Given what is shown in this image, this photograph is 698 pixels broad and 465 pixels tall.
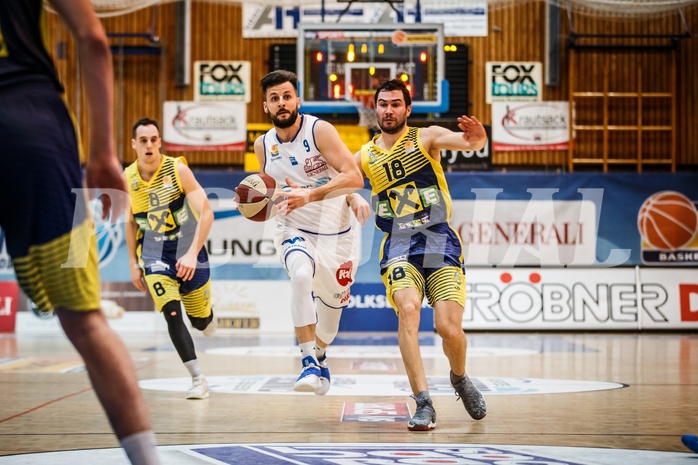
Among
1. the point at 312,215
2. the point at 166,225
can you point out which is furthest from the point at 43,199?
the point at 166,225

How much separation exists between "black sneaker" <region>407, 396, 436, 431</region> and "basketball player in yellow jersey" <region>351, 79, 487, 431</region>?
26 mm

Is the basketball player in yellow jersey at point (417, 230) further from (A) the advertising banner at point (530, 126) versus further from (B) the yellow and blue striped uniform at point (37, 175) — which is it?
(A) the advertising banner at point (530, 126)

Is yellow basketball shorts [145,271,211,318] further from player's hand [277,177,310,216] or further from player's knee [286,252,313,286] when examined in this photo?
player's hand [277,177,310,216]

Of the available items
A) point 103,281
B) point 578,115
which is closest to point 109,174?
point 103,281

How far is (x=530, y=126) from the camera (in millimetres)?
19344

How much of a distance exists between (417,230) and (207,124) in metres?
14.4

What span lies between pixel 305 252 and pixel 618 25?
15.7 m

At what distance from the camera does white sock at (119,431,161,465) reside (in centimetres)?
251

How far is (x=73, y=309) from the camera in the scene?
2.55 m

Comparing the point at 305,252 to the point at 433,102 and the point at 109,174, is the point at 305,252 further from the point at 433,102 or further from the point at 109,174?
the point at 433,102

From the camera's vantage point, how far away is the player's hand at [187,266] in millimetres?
6777

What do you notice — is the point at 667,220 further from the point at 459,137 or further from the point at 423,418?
the point at 423,418

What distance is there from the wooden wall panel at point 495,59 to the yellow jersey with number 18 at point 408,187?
13585 millimetres

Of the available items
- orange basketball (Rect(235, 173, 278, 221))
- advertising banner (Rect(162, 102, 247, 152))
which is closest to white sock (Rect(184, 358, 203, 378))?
orange basketball (Rect(235, 173, 278, 221))
